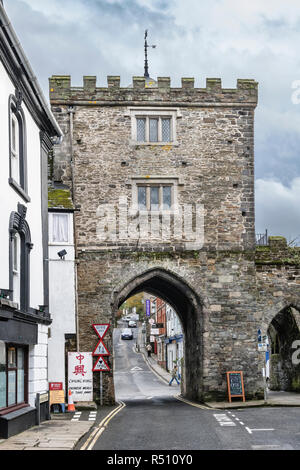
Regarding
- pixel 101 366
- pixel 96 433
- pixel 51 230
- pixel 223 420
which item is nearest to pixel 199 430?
pixel 96 433

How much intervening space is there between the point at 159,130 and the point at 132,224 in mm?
3770

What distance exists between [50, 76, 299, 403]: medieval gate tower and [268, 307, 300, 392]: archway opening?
3.61m

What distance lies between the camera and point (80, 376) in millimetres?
23328

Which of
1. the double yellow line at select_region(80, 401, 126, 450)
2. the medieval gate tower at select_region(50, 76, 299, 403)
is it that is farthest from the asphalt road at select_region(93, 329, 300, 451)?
the medieval gate tower at select_region(50, 76, 299, 403)

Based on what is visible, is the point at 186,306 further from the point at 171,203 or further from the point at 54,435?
the point at 54,435

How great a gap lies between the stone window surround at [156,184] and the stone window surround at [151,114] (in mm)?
1328

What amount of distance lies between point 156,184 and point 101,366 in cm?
695

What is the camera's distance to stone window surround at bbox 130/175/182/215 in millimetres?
25500

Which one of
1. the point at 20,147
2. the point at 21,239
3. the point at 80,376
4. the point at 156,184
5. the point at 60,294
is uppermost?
the point at 156,184

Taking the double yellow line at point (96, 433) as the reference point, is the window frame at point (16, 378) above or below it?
above

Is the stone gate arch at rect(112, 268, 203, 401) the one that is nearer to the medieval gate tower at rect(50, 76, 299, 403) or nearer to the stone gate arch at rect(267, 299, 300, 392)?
the medieval gate tower at rect(50, 76, 299, 403)

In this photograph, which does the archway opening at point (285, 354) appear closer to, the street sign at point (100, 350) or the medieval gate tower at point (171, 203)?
the medieval gate tower at point (171, 203)

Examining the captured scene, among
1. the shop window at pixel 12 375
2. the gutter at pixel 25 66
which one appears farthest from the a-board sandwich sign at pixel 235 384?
the gutter at pixel 25 66

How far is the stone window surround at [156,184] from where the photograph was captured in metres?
25.5
